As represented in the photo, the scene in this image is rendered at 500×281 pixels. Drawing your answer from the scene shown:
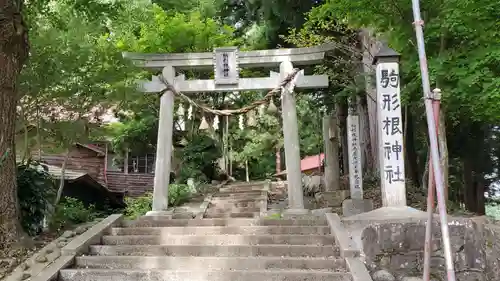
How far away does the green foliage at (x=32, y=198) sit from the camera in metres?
8.74

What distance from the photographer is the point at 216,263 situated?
718cm

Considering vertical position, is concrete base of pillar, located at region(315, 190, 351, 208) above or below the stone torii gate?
below

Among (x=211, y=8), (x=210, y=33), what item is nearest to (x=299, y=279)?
(x=210, y=33)

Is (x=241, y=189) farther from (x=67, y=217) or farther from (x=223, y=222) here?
(x=67, y=217)

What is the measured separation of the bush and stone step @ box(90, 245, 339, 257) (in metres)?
4.04

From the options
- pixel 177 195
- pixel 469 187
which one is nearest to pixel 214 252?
pixel 177 195

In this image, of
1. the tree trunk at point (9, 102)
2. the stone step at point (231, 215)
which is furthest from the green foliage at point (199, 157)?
the tree trunk at point (9, 102)

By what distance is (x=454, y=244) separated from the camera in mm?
7242

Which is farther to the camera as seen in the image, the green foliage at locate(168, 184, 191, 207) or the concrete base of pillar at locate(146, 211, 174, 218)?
the green foliage at locate(168, 184, 191, 207)

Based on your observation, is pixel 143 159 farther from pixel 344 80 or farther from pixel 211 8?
pixel 344 80

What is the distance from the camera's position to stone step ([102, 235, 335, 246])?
8219 mm

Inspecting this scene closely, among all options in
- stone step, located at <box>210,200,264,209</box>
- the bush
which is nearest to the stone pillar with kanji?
stone step, located at <box>210,200,264,209</box>

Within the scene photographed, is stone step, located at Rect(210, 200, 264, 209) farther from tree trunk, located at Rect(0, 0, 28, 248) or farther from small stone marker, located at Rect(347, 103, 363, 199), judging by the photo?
tree trunk, located at Rect(0, 0, 28, 248)

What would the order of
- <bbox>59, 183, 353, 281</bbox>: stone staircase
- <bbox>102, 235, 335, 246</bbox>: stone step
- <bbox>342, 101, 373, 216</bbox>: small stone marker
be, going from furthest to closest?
<bbox>342, 101, 373, 216</bbox>: small stone marker
<bbox>102, 235, 335, 246</bbox>: stone step
<bbox>59, 183, 353, 281</bbox>: stone staircase
